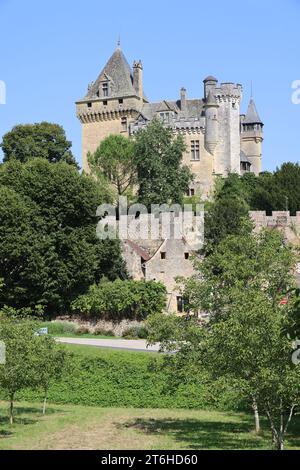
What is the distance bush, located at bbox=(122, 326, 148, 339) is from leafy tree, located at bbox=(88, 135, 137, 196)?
22.5m

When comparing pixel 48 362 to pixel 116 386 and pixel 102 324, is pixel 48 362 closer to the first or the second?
pixel 116 386

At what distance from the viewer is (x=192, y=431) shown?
25594 mm

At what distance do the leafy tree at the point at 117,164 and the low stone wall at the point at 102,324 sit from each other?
20.8 m

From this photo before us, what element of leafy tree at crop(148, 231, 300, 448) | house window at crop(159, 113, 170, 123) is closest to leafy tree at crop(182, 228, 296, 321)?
leafy tree at crop(148, 231, 300, 448)

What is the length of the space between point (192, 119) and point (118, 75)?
8.70 meters

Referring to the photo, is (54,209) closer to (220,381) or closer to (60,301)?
(60,301)

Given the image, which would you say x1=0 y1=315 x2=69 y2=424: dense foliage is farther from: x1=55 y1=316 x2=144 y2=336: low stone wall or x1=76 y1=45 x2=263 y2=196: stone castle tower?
x1=76 y1=45 x2=263 y2=196: stone castle tower

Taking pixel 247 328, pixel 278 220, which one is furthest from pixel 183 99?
pixel 247 328

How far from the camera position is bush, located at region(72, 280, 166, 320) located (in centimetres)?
4375

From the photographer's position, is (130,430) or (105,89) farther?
(105,89)

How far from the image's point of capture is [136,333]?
141 ft

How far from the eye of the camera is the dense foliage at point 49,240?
43.1 metres

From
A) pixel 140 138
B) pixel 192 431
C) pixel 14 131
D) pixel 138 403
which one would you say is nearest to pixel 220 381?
pixel 192 431

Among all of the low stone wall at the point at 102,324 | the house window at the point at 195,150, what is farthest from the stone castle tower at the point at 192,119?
the low stone wall at the point at 102,324
